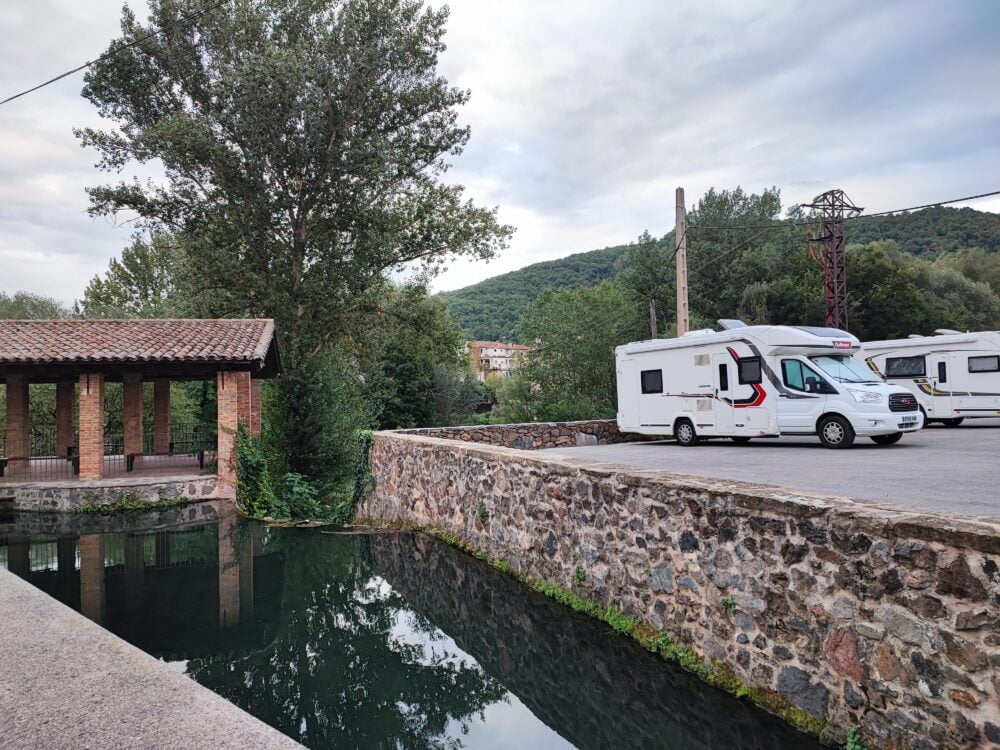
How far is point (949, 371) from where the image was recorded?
1513 cm

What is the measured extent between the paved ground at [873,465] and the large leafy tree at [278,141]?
11357 mm

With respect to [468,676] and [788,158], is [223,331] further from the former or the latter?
[788,158]

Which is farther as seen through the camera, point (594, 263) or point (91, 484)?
point (594, 263)

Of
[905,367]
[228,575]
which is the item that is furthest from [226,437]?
[905,367]

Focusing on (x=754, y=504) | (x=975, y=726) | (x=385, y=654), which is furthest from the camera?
(x=385, y=654)

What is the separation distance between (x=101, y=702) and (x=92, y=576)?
620 cm

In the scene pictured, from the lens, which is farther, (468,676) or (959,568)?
(468,676)

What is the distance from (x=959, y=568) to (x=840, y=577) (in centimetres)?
65

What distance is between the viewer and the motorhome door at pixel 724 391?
464 inches

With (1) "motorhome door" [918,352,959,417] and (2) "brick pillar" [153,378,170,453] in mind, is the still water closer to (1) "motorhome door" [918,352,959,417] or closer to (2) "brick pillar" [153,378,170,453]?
(2) "brick pillar" [153,378,170,453]

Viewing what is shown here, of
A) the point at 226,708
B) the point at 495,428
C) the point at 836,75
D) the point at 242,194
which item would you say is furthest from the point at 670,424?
the point at 242,194

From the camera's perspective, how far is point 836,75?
13.6m

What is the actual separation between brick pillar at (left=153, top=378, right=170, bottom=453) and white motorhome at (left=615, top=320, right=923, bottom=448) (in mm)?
15440

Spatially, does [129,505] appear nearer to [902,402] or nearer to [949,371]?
[902,402]
